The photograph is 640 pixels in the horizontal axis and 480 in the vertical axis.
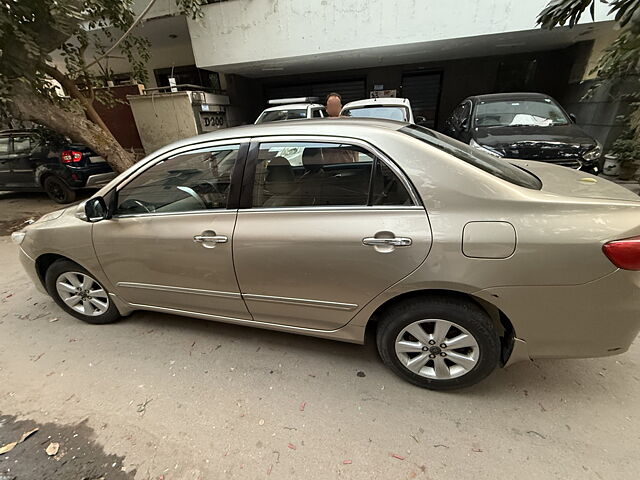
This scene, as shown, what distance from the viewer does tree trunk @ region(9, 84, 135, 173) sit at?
5.27 m

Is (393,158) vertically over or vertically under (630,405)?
over

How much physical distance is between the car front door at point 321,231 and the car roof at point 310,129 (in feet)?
0.19

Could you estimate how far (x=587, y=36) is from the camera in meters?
7.52

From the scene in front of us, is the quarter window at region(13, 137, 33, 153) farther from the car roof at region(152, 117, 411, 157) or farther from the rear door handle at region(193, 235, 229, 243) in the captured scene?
the rear door handle at region(193, 235, 229, 243)

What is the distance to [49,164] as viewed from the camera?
6695 millimetres

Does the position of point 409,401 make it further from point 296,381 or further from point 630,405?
point 630,405

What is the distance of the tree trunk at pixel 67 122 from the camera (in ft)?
Answer: 17.3

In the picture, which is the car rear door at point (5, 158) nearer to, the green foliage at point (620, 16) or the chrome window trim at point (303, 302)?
the chrome window trim at point (303, 302)

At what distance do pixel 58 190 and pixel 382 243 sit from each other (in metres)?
8.35

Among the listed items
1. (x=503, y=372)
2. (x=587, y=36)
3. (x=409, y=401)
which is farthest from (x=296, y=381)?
(x=587, y=36)

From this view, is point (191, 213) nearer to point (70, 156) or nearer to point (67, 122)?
point (67, 122)

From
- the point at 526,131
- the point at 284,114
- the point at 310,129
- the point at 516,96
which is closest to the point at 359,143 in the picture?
the point at 310,129

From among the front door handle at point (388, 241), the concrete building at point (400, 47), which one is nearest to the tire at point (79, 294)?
the front door handle at point (388, 241)

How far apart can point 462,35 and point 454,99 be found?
13.5 ft
